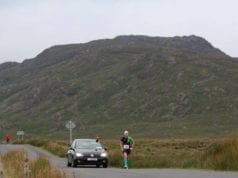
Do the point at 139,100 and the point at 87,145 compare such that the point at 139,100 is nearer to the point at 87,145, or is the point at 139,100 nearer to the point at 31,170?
the point at 87,145

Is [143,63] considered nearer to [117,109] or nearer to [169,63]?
[169,63]

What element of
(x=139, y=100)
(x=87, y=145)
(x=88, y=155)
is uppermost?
(x=139, y=100)

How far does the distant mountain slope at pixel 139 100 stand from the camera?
13512 centimetres

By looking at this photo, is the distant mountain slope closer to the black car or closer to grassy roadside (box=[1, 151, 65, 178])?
the black car

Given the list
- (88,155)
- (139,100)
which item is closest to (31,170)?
(88,155)

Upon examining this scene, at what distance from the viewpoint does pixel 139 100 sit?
6004 inches

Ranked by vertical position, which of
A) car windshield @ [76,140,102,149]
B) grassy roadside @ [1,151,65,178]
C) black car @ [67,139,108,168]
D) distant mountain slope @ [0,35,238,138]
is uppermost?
distant mountain slope @ [0,35,238,138]

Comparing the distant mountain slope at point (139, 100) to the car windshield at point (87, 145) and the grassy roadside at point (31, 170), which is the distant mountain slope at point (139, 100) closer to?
the car windshield at point (87, 145)


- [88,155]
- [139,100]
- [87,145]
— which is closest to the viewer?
[88,155]

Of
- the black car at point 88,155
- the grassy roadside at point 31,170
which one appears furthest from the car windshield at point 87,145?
the grassy roadside at point 31,170

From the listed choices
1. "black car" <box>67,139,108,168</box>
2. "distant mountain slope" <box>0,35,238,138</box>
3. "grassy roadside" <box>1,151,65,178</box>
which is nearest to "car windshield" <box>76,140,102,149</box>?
"black car" <box>67,139,108,168</box>

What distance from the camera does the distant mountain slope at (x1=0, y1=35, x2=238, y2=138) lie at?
135m

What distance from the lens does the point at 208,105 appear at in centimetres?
14275

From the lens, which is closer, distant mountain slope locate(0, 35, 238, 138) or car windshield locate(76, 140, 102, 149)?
car windshield locate(76, 140, 102, 149)
